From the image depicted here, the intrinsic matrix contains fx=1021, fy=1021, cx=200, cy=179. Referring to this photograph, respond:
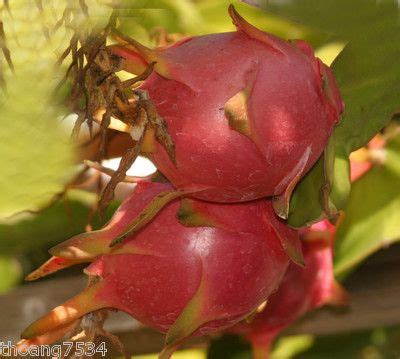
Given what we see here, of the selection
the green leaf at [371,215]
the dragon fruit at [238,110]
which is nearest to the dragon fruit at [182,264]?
the dragon fruit at [238,110]

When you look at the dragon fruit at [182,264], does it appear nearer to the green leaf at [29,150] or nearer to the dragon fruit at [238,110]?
the dragon fruit at [238,110]

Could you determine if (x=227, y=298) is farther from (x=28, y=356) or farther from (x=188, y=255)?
(x=28, y=356)

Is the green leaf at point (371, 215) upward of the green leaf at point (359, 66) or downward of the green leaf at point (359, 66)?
downward

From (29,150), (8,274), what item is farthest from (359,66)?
(8,274)

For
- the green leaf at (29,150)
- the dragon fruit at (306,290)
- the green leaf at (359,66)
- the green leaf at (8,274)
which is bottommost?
the green leaf at (8,274)

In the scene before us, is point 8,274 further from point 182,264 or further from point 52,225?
point 182,264

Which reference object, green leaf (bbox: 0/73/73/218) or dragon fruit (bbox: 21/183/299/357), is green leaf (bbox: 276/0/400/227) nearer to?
dragon fruit (bbox: 21/183/299/357)

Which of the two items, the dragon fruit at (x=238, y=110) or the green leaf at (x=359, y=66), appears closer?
the dragon fruit at (x=238, y=110)
